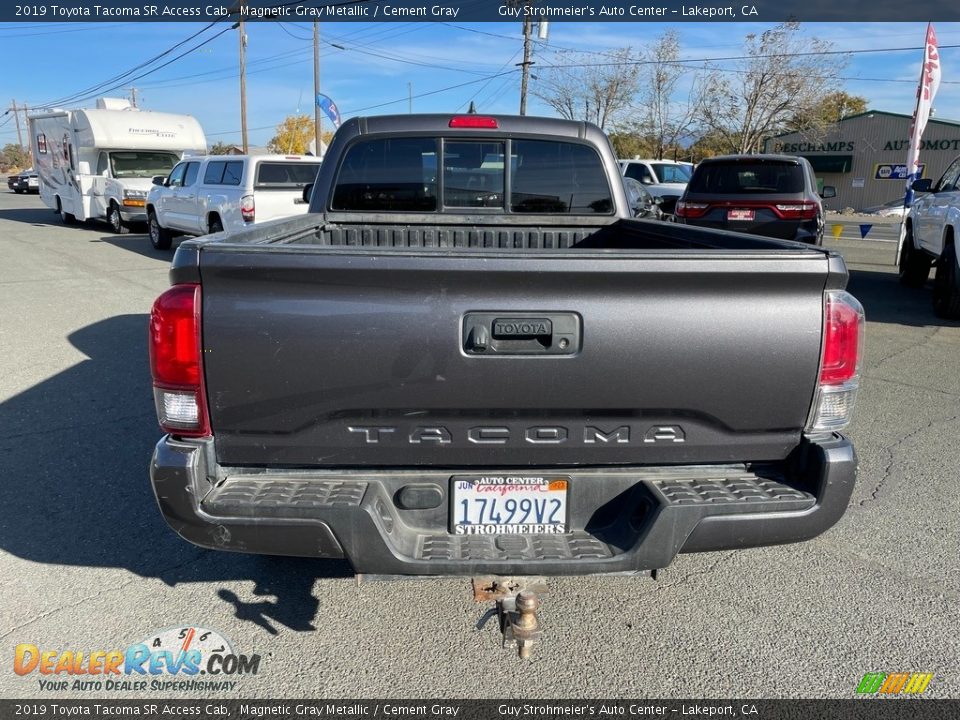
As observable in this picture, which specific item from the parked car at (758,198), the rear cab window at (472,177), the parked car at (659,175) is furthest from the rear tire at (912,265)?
the rear cab window at (472,177)

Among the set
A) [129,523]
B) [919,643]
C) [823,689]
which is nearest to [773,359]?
[823,689]

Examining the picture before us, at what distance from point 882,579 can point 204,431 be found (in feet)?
9.67

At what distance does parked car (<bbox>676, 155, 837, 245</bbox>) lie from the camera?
34.4ft

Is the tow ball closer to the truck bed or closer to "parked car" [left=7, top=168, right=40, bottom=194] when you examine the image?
the truck bed

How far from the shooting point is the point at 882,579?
327 centimetres

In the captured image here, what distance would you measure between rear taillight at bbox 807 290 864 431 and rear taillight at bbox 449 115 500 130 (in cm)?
242

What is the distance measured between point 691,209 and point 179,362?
10.0m

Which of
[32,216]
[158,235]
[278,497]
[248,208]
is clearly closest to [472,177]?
[278,497]

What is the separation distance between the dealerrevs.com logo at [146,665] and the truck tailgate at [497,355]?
856 mm

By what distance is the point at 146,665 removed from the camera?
272cm

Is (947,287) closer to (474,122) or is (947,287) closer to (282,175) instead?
(474,122)

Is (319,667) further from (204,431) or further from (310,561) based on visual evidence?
(204,431)

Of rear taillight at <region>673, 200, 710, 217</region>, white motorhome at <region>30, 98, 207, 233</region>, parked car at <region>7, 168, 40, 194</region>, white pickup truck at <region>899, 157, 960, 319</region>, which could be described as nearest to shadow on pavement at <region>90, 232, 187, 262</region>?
white motorhome at <region>30, 98, 207, 233</region>

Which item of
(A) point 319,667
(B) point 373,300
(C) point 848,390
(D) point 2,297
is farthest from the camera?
(D) point 2,297
